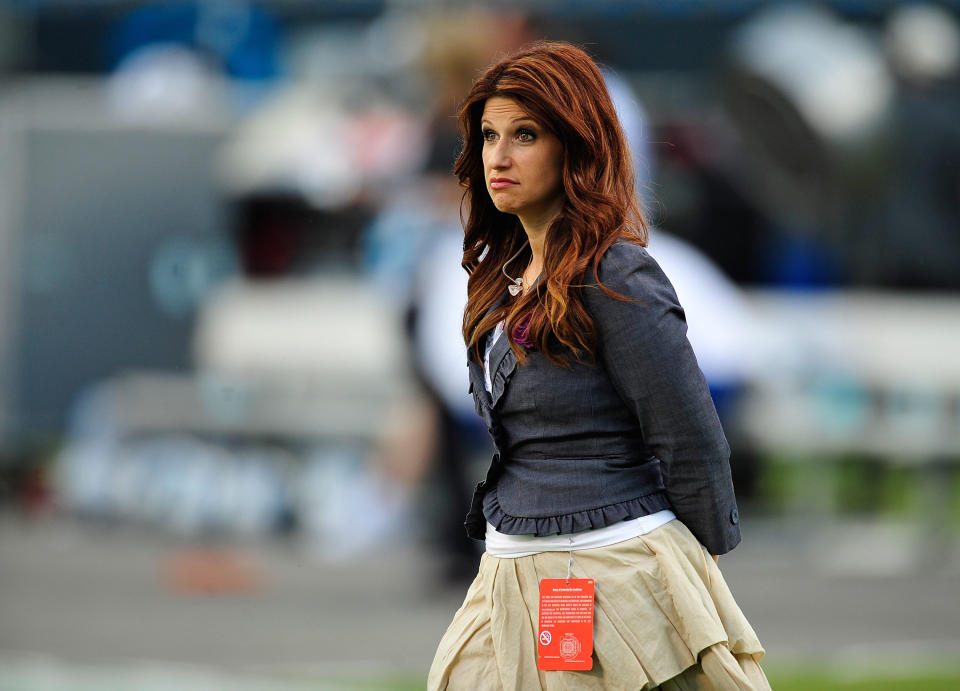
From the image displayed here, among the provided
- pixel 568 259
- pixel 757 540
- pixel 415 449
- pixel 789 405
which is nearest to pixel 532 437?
pixel 568 259

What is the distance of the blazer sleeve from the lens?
9.30ft

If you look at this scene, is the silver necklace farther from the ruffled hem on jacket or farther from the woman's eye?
the ruffled hem on jacket

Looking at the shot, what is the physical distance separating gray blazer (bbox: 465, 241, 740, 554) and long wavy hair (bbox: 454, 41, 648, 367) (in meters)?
0.03

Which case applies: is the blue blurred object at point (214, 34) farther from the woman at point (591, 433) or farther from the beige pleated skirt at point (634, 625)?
the beige pleated skirt at point (634, 625)

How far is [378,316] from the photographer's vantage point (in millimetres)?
14172

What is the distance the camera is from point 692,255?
11.6 meters

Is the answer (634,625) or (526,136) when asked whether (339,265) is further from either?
(634,625)

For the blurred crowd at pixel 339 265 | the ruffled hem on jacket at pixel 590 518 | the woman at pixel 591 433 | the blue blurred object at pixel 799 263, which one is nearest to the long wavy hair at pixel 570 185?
the woman at pixel 591 433

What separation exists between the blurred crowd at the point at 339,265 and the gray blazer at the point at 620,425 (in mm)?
8434

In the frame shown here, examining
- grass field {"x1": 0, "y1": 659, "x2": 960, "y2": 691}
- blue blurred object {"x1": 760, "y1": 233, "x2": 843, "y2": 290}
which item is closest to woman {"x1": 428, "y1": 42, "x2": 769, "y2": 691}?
grass field {"x1": 0, "y1": 659, "x2": 960, "y2": 691}

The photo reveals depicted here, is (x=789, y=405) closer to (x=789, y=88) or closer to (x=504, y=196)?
(x=789, y=88)

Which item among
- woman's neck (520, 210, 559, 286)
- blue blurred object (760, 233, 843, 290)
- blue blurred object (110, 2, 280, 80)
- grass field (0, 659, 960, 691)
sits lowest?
grass field (0, 659, 960, 691)

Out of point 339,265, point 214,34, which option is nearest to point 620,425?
point 339,265

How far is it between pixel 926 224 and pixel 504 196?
1193 centimetres
